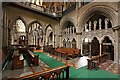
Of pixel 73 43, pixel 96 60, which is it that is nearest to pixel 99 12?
pixel 96 60

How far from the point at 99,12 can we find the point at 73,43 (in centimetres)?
634

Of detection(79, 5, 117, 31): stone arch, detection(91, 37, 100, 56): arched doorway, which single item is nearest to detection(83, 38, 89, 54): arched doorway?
detection(91, 37, 100, 56): arched doorway

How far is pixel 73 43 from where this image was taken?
17.8 meters

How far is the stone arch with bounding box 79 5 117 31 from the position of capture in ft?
36.2

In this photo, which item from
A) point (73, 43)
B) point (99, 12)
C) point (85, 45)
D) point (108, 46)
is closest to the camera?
point (108, 46)

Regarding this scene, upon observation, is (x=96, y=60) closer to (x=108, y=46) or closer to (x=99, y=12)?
(x=108, y=46)

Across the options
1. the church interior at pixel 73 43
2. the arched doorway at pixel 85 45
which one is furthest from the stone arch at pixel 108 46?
the arched doorway at pixel 85 45

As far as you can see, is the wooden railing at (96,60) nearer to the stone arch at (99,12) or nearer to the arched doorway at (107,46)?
the arched doorway at (107,46)

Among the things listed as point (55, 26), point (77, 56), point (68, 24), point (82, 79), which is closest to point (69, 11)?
point (68, 24)

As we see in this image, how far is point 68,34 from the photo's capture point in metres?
19.0

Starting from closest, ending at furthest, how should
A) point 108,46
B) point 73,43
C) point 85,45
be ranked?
point 108,46, point 85,45, point 73,43

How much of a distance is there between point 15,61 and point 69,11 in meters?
12.5

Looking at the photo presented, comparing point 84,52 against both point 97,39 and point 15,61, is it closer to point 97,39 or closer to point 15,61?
point 97,39

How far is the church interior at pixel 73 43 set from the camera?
749 centimetres
